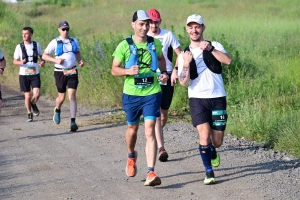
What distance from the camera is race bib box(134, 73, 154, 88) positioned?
7.68 meters

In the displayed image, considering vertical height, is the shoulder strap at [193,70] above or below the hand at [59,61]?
above

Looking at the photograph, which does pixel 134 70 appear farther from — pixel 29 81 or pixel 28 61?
pixel 29 81

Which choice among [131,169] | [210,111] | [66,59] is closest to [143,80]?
[210,111]

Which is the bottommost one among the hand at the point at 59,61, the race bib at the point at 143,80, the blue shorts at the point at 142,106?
the hand at the point at 59,61

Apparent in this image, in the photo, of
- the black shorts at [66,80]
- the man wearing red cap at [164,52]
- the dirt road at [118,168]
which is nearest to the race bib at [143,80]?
the dirt road at [118,168]

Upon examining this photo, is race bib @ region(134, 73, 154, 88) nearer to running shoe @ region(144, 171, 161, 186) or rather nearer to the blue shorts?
the blue shorts

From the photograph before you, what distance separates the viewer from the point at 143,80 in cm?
768

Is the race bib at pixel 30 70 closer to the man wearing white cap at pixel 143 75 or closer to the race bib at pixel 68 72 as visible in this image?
the race bib at pixel 68 72

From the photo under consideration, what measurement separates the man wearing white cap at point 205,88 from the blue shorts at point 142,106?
0.40m

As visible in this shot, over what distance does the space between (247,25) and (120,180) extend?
20.4m

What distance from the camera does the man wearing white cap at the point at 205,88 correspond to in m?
7.56

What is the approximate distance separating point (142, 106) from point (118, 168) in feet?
4.20

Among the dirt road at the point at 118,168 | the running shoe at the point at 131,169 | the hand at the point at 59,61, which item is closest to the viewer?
the dirt road at the point at 118,168

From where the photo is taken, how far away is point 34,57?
13.4 meters
